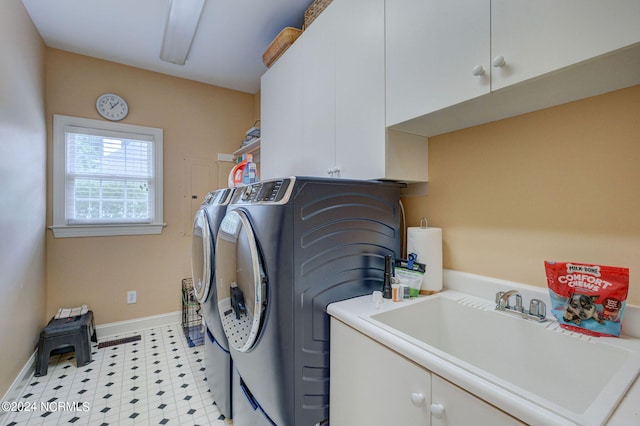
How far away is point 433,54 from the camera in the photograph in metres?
1.07

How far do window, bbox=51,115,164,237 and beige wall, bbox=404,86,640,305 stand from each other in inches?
114

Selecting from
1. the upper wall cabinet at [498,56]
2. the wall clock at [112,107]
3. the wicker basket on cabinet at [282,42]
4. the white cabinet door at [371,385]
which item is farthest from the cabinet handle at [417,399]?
the wall clock at [112,107]

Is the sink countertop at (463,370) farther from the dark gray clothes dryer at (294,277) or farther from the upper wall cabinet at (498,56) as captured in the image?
the upper wall cabinet at (498,56)

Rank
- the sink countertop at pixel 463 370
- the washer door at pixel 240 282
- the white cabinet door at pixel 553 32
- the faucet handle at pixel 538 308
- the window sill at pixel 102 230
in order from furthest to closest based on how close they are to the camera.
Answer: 1. the window sill at pixel 102 230
2. the washer door at pixel 240 282
3. the faucet handle at pixel 538 308
4. the white cabinet door at pixel 553 32
5. the sink countertop at pixel 463 370

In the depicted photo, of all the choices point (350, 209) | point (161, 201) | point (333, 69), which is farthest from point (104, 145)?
point (350, 209)

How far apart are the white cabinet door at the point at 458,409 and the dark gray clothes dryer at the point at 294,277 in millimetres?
524

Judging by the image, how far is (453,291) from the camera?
54.6 inches

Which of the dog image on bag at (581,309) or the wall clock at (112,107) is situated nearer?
the dog image on bag at (581,309)

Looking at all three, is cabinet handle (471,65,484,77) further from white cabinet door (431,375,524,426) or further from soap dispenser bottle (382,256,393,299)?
white cabinet door (431,375,524,426)

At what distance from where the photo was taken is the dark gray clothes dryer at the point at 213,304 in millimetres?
1654

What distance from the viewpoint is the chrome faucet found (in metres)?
1.03

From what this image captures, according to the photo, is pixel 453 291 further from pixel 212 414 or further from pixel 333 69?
pixel 212 414

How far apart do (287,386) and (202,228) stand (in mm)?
1206

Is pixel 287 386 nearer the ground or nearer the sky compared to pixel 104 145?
nearer the ground
